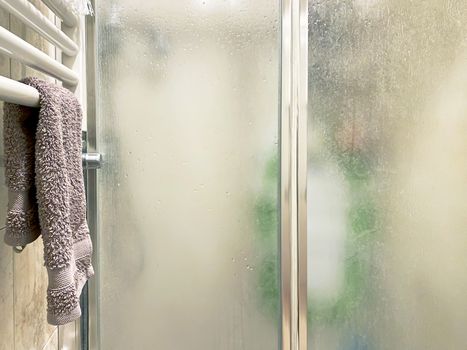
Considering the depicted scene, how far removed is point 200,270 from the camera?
0.97 metres

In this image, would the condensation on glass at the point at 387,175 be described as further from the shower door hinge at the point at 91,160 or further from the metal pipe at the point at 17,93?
the metal pipe at the point at 17,93

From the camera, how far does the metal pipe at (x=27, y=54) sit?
44 centimetres

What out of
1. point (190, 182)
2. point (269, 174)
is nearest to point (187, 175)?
point (190, 182)

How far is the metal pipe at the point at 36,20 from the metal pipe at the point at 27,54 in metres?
0.05

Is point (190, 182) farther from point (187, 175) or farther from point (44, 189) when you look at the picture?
point (44, 189)

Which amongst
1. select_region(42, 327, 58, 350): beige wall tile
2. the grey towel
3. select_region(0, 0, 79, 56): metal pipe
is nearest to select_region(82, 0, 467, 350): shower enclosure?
select_region(42, 327, 58, 350): beige wall tile

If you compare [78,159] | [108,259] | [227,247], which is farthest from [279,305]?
[78,159]

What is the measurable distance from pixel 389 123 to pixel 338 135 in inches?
5.5

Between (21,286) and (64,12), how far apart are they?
0.51 metres

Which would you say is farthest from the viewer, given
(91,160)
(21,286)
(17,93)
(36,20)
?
(91,160)

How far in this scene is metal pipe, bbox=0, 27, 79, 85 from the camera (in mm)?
443

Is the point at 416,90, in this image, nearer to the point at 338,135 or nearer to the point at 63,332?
the point at 338,135

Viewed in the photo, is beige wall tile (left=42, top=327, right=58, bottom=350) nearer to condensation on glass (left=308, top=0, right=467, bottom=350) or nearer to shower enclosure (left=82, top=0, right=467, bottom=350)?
shower enclosure (left=82, top=0, right=467, bottom=350)

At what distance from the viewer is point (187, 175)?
0.96 meters
